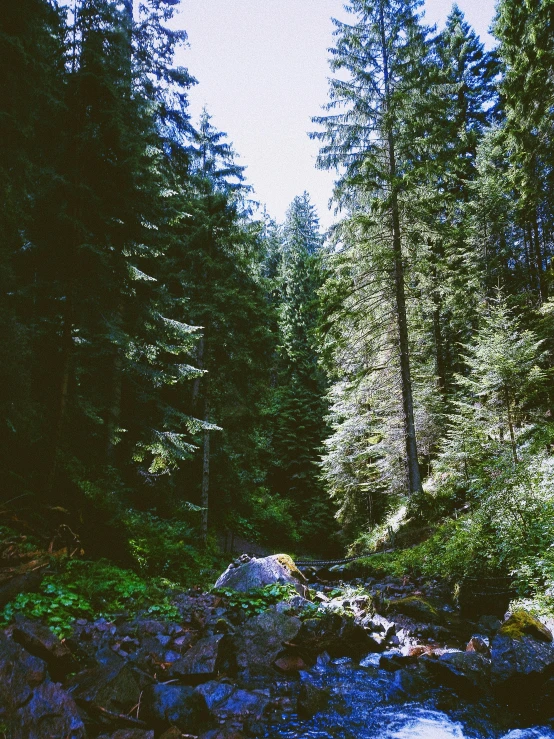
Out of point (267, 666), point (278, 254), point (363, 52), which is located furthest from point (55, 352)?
point (278, 254)

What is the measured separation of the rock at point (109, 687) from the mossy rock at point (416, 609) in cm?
517

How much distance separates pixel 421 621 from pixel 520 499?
3215 mm

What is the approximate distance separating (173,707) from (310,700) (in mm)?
1669

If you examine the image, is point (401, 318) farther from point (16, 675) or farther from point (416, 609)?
point (16, 675)

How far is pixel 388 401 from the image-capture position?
17.5 metres

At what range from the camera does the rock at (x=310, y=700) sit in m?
4.83

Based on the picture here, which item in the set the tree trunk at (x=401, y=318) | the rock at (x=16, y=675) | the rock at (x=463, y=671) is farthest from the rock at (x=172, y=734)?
the tree trunk at (x=401, y=318)

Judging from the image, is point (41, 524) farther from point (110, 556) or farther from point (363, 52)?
point (363, 52)

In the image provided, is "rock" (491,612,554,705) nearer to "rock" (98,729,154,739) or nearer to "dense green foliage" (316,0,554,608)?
"dense green foliage" (316,0,554,608)

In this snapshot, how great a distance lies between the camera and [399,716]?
485cm

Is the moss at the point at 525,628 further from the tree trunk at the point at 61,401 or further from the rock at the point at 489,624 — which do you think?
the tree trunk at the point at 61,401

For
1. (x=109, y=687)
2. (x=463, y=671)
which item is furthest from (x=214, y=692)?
(x=463, y=671)

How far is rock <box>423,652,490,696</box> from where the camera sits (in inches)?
206

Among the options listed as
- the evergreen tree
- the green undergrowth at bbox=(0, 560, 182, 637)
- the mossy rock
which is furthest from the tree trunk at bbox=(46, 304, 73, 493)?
the evergreen tree
